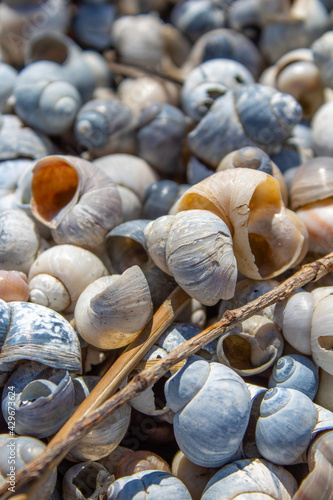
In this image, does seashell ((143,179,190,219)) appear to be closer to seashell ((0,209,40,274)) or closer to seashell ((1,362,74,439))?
seashell ((0,209,40,274))

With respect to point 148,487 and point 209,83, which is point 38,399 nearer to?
point 148,487

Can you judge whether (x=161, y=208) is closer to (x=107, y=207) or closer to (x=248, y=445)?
(x=107, y=207)

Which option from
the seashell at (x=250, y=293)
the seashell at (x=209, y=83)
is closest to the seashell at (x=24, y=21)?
the seashell at (x=209, y=83)

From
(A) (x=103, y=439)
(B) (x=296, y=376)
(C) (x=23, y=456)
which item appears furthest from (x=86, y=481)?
(B) (x=296, y=376)

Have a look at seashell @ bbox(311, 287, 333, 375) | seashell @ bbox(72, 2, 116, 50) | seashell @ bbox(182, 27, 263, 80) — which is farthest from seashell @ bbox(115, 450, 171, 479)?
seashell @ bbox(72, 2, 116, 50)

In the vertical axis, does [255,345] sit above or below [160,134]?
below

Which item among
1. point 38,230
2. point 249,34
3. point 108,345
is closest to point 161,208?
point 38,230

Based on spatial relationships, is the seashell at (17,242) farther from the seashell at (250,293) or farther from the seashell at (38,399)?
the seashell at (250,293)
